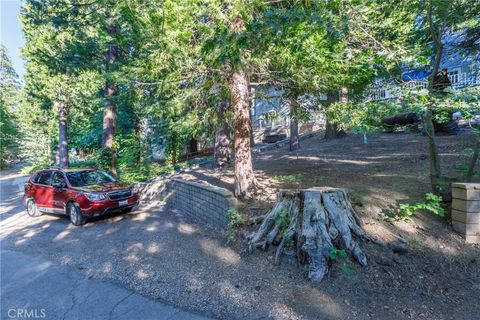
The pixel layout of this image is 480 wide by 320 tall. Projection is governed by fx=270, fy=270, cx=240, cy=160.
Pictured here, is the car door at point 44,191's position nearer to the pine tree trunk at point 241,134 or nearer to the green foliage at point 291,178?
the pine tree trunk at point 241,134

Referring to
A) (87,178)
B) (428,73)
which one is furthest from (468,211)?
(87,178)

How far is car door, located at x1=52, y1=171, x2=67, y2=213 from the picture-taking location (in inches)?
320

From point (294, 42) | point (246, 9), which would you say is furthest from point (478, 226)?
point (246, 9)

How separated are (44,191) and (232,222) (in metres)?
7.07

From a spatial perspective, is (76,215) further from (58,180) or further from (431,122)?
(431,122)

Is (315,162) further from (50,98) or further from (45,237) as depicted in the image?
(50,98)

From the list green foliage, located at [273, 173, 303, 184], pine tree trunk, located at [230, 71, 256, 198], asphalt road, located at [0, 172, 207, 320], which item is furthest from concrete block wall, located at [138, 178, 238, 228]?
asphalt road, located at [0, 172, 207, 320]

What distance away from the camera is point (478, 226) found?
417 centimetres

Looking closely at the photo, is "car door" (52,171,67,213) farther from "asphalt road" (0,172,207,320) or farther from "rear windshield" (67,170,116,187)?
"asphalt road" (0,172,207,320)

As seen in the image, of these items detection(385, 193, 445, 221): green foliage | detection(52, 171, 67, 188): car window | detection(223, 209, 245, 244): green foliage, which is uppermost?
detection(52, 171, 67, 188): car window

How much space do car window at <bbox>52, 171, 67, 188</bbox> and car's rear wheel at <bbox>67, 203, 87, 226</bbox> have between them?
0.84 m

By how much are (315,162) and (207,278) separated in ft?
20.1

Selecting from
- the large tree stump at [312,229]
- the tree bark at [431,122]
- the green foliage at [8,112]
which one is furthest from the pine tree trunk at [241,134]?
the green foliage at [8,112]

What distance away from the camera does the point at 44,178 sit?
30.3 feet
